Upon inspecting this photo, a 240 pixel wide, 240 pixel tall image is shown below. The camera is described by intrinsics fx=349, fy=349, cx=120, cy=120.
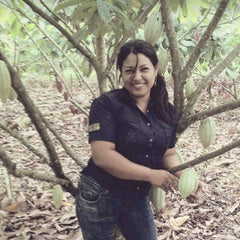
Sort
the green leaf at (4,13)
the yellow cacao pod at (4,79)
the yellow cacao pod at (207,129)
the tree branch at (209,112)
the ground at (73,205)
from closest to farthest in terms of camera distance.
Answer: the yellow cacao pod at (4,79)
the tree branch at (209,112)
the yellow cacao pod at (207,129)
the green leaf at (4,13)
the ground at (73,205)

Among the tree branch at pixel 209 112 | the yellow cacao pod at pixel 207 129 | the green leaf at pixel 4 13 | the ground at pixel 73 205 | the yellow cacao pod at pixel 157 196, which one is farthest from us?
the ground at pixel 73 205

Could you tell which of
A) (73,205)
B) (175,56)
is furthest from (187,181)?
(73,205)

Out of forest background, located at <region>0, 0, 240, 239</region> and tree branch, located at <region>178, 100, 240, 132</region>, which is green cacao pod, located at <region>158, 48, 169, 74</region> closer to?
forest background, located at <region>0, 0, 240, 239</region>

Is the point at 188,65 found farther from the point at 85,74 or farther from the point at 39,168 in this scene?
the point at 39,168

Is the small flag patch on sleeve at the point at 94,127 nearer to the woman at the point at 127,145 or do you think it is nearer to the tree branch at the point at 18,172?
the woman at the point at 127,145

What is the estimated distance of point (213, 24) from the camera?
136cm

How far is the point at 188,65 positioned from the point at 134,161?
1.45ft

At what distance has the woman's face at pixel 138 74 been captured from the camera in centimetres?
137

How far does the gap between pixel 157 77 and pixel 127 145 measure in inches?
14.5

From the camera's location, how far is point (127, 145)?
4.50 ft

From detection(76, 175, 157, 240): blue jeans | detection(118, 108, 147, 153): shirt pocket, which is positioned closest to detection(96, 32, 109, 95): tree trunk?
detection(118, 108, 147, 153): shirt pocket

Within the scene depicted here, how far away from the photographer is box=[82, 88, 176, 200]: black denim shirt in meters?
1.36

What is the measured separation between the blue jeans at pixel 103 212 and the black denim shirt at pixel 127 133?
Answer: 0.04 metres

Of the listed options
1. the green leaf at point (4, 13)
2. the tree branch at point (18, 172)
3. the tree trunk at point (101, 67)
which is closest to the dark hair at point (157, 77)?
the tree trunk at point (101, 67)
